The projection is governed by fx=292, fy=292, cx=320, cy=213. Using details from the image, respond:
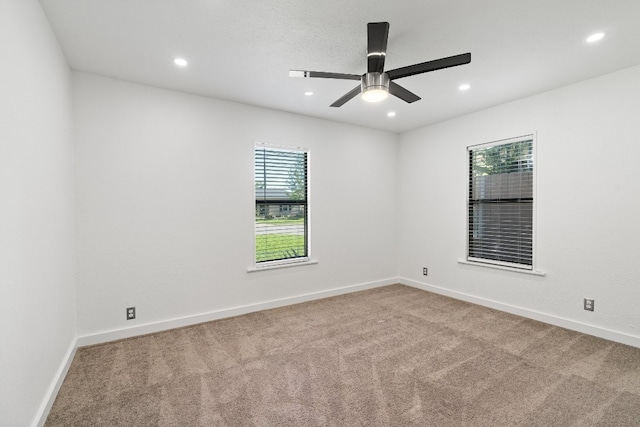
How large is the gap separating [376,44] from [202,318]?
3.36m

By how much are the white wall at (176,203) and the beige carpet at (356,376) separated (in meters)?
0.49

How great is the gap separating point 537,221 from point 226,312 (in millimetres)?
3992

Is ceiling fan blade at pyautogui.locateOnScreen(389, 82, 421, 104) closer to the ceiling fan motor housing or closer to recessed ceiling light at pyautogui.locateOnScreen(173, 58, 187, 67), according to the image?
the ceiling fan motor housing

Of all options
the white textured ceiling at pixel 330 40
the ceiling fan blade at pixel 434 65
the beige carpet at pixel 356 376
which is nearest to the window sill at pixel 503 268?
the beige carpet at pixel 356 376

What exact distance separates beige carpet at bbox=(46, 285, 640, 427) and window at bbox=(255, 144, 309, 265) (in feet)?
3.46

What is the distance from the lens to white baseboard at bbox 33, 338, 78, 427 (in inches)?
71.5

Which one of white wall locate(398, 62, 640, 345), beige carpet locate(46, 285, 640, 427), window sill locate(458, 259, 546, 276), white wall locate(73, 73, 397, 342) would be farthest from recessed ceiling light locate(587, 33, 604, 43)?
white wall locate(73, 73, 397, 342)

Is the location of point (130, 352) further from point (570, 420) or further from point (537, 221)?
point (537, 221)

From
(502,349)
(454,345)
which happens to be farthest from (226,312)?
(502,349)

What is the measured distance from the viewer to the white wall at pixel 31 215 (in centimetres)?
147

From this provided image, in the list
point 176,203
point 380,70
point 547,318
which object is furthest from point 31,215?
point 547,318

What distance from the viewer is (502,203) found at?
4.00 meters

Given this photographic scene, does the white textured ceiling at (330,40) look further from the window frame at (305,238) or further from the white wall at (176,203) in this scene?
the window frame at (305,238)

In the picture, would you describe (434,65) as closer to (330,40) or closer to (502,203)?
(330,40)
